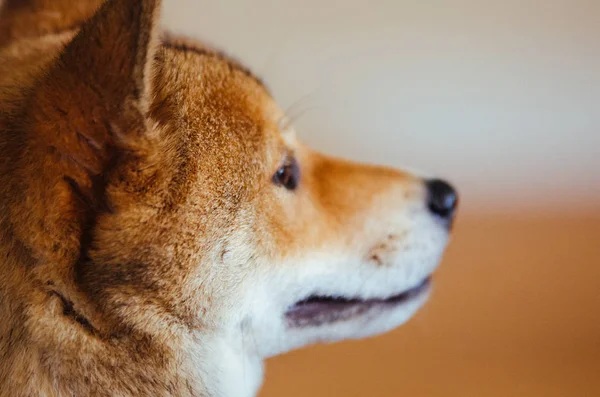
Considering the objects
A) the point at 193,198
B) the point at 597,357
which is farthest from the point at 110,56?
the point at 597,357

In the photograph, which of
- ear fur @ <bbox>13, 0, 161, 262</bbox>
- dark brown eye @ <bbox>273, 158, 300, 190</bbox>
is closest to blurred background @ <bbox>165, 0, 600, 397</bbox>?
dark brown eye @ <bbox>273, 158, 300, 190</bbox>

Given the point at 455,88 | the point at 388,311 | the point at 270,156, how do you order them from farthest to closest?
Result: 1. the point at 455,88
2. the point at 388,311
3. the point at 270,156

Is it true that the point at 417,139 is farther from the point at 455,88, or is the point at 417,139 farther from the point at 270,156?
the point at 270,156

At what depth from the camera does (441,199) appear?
0.91 m

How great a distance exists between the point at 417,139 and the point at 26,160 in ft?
3.91

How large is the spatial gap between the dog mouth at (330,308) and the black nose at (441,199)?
0.13 metres

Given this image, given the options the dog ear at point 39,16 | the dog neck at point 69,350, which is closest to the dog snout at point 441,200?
the dog neck at point 69,350

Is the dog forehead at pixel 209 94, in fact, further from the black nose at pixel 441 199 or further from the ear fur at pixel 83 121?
the black nose at pixel 441 199

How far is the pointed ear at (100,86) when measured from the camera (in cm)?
54

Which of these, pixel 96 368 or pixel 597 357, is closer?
pixel 96 368

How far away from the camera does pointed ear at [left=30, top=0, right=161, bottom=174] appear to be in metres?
0.54

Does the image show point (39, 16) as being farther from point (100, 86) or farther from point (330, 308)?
point (330, 308)

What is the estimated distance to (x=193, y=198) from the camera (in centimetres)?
68

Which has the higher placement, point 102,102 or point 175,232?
point 102,102
